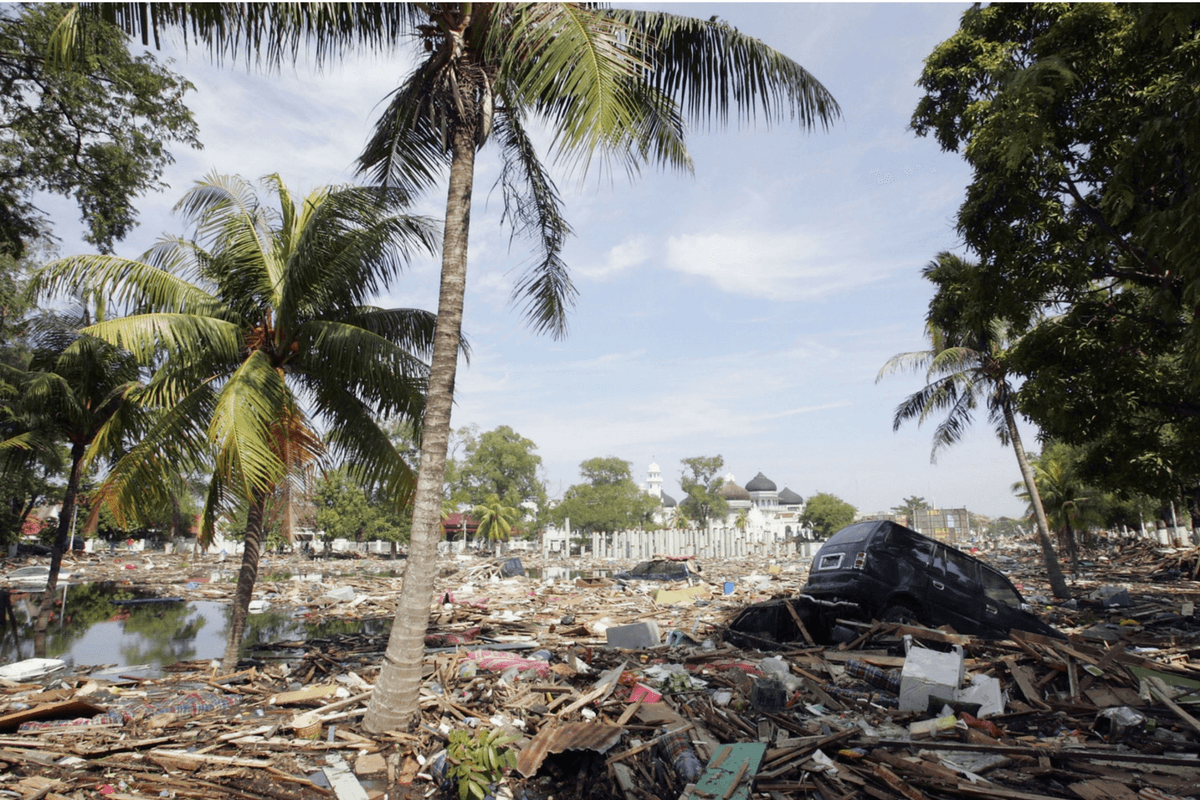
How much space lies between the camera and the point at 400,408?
9711 mm

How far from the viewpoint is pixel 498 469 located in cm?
6712

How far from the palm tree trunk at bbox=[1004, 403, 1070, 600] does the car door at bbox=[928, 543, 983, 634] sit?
9.61 m

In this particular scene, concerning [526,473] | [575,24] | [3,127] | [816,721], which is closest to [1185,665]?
[816,721]

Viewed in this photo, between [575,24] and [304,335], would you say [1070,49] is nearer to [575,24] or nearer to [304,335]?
[575,24]

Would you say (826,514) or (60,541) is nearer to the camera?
(60,541)

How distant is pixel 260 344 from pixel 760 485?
11637cm

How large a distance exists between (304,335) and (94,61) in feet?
20.9

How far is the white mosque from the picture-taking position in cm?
8856

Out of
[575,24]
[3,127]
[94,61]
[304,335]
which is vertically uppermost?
[94,61]

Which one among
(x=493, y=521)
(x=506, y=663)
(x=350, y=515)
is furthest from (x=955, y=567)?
(x=350, y=515)

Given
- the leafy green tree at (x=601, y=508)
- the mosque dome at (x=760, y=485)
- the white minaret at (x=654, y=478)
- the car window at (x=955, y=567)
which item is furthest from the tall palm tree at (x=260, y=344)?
the mosque dome at (x=760, y=485)

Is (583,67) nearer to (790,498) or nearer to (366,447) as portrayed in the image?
(366,447)

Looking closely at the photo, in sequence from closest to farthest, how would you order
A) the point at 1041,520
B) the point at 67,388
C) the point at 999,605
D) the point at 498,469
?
the point at 999,605 < the point at 67,388 < the point at 1041,520 < the point at 498,469

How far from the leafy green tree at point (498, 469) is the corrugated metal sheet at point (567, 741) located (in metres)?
59.0
